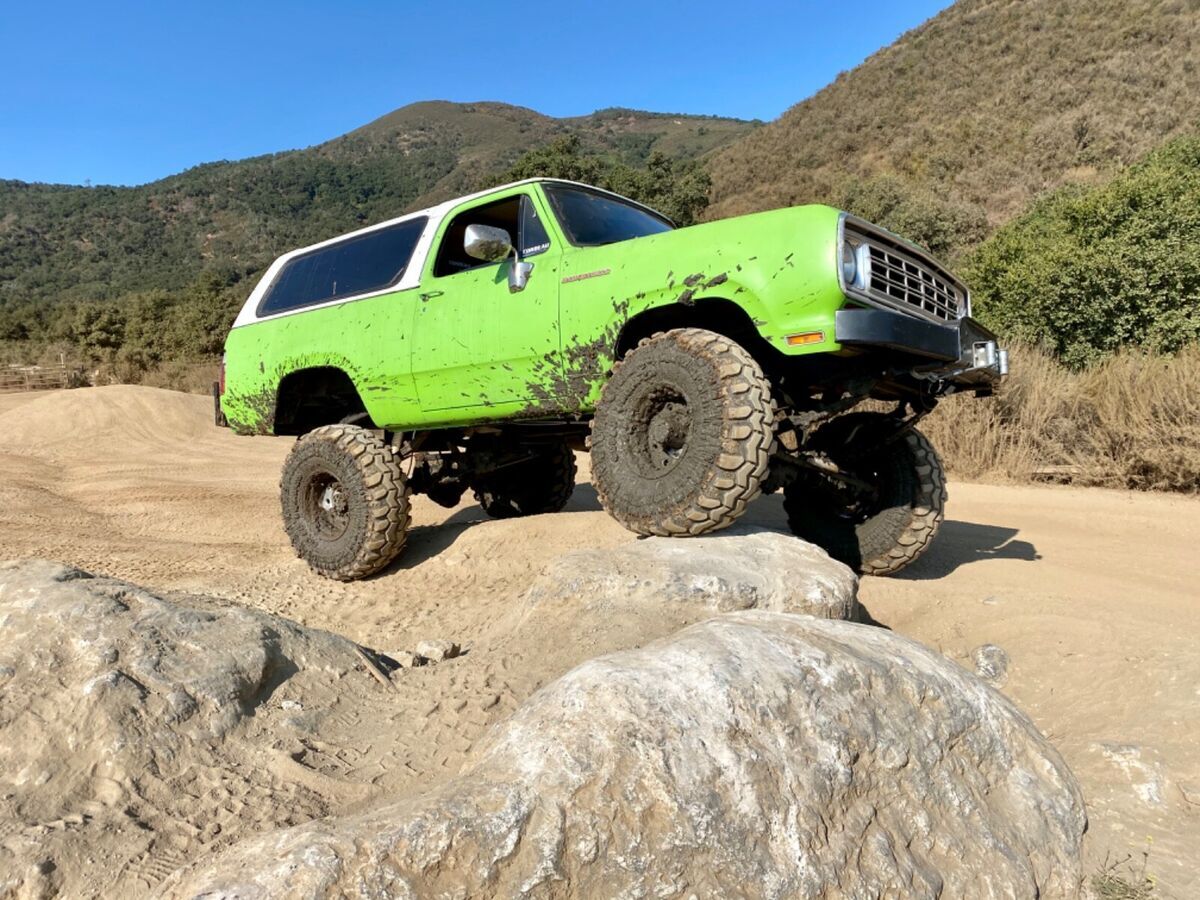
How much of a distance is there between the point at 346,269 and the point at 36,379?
2361 centimetres

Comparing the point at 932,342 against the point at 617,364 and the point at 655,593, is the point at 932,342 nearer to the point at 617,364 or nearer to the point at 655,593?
the point at 617,364

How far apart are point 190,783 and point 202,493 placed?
806 centimetres

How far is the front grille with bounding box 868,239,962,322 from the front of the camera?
11.5 ft

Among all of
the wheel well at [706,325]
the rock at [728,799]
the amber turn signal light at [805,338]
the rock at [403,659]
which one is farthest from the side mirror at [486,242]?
the rock at [728,799]

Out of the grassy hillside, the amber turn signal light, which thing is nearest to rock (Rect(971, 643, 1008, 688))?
the amber turn signal light

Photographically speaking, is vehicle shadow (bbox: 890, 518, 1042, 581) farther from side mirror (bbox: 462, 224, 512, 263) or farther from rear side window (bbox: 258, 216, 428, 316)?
rear side window (bbox: 258, 216, 428, 316)

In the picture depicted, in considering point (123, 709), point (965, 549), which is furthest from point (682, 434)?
point (965, 549)

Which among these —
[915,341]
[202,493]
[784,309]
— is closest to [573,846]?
[784,309]

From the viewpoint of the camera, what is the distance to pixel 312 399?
5906 mm

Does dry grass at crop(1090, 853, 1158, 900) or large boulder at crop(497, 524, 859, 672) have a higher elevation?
large boulder at crop(497, 524, 859, 672)

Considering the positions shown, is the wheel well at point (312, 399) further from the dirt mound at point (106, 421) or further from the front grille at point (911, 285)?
Answer: the dirt mound at point (106, 421)

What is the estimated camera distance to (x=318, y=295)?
5652mm

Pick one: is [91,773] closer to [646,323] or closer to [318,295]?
[646,323]

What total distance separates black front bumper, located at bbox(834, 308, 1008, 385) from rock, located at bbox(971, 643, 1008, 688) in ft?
4.54
